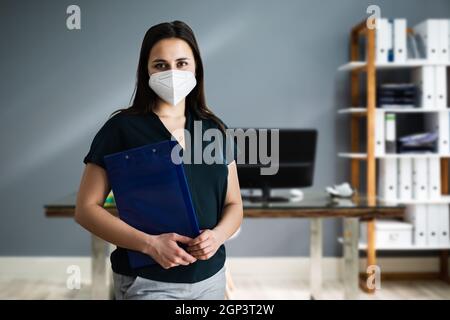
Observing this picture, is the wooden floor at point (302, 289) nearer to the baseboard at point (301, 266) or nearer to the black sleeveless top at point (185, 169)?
the baseboard at point (301, 266)

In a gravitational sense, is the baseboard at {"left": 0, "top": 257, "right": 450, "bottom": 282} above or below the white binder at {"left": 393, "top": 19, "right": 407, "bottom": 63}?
below

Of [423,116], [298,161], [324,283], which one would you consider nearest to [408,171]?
[423,116]

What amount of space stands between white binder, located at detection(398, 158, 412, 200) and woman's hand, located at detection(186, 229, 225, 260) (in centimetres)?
266

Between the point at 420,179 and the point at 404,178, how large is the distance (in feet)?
0.29

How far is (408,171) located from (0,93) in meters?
2.70

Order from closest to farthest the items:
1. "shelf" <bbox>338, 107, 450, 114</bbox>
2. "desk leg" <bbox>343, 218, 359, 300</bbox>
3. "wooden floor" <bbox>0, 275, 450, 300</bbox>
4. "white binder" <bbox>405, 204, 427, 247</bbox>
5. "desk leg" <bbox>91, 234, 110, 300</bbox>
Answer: "desk leg" <bbox>91, 234, 110, 300</bbox> → "desk leg" <bbox>343, 218, 359, 300</bbox> → "wooden floor" <bbox>0, 275, 450, 300</bbox> → "shelf" <bbox>338, 107, 450, 114</bbox> → "white binder" <bbox>405, 204, 427, 247</bbox>

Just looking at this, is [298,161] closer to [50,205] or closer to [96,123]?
[50,205]

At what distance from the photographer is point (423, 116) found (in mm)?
3293

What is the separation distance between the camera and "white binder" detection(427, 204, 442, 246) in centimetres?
311

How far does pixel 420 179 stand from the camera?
3.09 meters

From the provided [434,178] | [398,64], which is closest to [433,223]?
[434,178]

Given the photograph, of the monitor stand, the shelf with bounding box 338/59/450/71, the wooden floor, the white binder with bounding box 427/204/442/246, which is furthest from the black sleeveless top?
the white binder with bounding box 427/204/442/246

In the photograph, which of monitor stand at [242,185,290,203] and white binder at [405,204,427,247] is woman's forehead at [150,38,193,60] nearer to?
monitor stand at [242,185,290,203]

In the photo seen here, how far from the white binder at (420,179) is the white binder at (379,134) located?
0.20 metres
